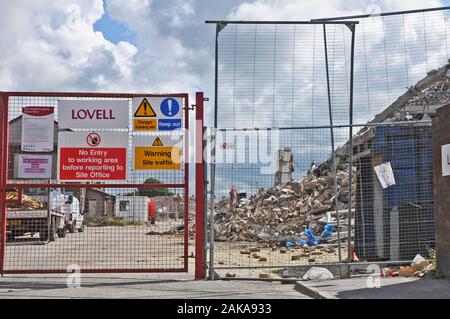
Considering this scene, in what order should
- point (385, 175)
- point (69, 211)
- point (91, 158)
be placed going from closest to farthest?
point (91, 158)
point (385, 175)
point (69, 211)

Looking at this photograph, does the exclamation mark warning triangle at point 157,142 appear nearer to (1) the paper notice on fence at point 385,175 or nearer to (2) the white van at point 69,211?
(2) the white van at point 69,211

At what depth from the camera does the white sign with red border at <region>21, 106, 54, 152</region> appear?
10.7m

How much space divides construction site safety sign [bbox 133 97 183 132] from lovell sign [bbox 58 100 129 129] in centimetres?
21

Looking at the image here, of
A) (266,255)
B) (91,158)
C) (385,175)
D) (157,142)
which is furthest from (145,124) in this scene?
(266,255)

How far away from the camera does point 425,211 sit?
1178 centimetres

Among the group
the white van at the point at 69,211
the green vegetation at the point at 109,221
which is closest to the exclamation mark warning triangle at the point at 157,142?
the green vegetation at the point at 109,221

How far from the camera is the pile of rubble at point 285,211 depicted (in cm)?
1198

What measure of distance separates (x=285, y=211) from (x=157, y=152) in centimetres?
563

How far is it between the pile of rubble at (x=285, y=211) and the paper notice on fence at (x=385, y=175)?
0.90 meters

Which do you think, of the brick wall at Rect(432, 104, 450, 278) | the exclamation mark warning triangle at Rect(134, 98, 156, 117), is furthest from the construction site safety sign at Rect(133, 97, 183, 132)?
the brick wall at Rect(432, 104, 450, 278)

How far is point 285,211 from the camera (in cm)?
1540

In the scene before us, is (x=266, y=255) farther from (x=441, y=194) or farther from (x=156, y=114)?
(x=441, y=194)

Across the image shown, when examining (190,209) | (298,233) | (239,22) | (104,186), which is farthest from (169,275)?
(298,233)

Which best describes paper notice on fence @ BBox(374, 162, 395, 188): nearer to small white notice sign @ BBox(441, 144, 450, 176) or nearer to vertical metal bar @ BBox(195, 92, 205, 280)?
small white notice sign @ BBox(441, 144, 450, 176)
